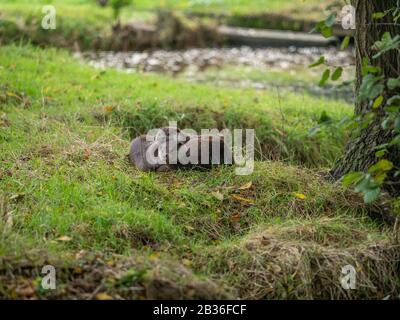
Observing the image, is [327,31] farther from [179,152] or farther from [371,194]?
[179,152]

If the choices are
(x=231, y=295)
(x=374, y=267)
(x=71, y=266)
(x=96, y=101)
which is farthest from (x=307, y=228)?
(x=96, y=101)

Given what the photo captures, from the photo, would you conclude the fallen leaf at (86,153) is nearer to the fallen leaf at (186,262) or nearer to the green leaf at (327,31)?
the fallen leaf at (186,262)

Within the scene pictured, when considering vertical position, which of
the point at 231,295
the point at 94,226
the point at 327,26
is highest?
the point at 327,26

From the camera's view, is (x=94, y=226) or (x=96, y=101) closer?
(x=94, y=226)

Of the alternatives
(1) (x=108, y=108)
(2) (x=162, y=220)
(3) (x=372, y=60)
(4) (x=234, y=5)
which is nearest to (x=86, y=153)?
(2) (x=162, y=220)

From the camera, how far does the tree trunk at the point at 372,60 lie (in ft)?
15.1

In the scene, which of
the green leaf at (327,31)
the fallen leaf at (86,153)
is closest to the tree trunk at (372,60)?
the green leaf at (327,31)

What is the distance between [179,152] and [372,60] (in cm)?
167

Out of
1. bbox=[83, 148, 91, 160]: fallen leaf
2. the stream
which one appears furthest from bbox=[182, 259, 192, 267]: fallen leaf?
the stream
